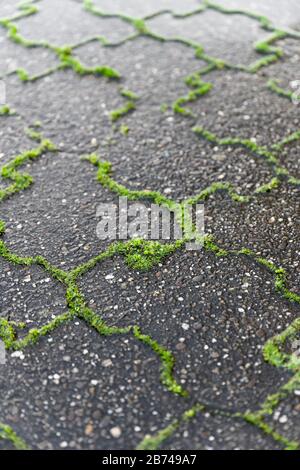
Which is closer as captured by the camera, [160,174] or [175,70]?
[160,174]

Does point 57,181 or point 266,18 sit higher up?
point 266,18

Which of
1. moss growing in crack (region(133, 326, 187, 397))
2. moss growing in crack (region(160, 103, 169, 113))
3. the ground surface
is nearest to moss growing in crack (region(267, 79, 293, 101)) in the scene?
the ground surface

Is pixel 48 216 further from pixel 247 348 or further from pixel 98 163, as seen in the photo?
pixel 247 348

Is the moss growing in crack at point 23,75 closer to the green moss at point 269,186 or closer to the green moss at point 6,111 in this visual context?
the green moss at point 6,111

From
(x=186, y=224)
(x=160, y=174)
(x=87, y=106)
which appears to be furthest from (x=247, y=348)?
(x=87, y=106)

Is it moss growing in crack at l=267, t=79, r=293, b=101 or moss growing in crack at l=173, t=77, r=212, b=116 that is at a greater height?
moss growing in crack at l=267, t=79, r=293, b=101

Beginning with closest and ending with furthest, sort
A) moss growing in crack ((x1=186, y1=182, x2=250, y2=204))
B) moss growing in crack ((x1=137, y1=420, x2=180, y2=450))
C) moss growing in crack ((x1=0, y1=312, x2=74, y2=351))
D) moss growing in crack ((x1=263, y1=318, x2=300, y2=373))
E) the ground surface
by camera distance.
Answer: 1. moss growing in crack ((x1=137, y1=420, x2=180, y2=450))
2. the ground surface
3. moss growing in crack ((x1=263, y1=318, x2=300, y2=373))
4. moss growing in crack ((x1=0, y1=312, x2=74, y2=351))
5. moss growing in crack ((x1=186, y1=182, x2=250, y2=204))

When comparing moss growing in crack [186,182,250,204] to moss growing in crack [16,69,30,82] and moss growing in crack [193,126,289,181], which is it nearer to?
moss growing in crack [193,126,289,181]

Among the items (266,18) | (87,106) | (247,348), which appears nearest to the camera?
(247,348)
